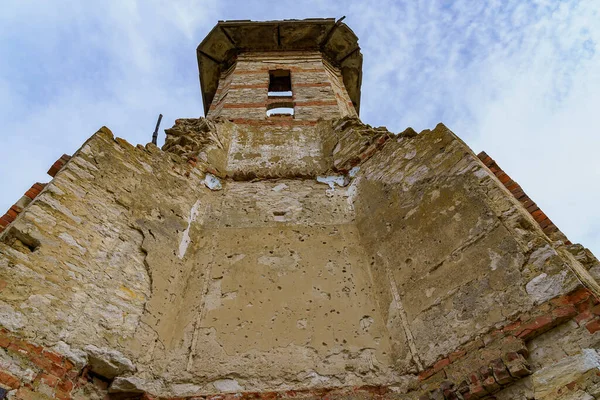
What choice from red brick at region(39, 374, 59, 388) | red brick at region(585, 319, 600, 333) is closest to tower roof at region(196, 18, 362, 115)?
red brick at region(39, 374, 59, 388)

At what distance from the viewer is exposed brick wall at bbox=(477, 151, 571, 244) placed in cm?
420

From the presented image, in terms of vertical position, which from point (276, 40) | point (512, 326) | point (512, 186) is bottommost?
point (512, 326)

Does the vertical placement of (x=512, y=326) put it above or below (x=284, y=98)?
below

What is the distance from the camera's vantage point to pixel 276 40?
1202 cm

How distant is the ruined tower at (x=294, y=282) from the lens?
3125mm

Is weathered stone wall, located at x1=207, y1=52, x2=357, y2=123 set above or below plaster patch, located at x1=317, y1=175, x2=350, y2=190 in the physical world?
above

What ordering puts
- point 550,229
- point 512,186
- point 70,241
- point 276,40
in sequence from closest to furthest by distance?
point 70,241
point 550,229
point 512,186
point 276,40

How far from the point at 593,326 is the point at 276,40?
35.3 feet

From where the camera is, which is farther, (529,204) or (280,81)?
(280,81)

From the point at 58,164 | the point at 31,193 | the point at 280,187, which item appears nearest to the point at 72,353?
the point at 31,193

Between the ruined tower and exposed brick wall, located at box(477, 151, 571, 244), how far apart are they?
16 mm

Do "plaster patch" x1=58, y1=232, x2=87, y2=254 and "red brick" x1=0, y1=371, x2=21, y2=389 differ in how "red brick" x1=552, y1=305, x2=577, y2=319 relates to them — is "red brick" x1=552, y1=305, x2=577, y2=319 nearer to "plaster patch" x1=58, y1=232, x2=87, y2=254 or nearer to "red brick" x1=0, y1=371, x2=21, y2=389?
"red brick" x1=0, y1=371, x2=21, y2=389

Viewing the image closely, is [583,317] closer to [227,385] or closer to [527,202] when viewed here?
[527,202]

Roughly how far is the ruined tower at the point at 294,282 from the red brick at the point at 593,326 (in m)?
0.01
